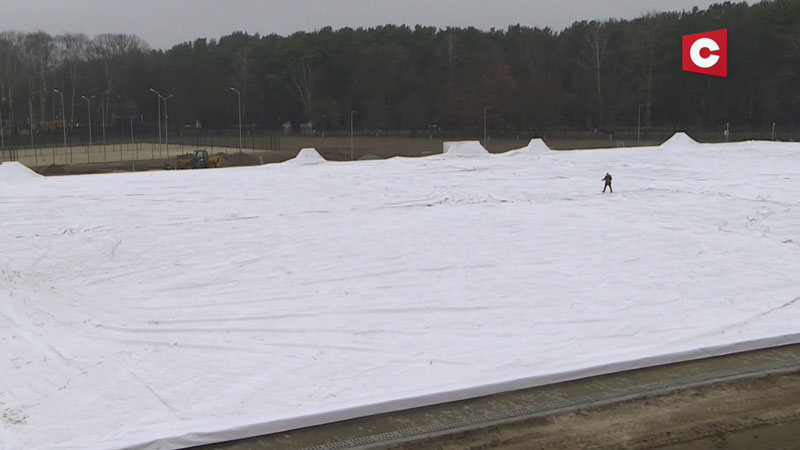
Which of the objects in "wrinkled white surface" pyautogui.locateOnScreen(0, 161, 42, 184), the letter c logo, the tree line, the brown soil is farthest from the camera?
the tree line

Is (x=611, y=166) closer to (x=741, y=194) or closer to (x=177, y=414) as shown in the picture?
(x=741, y=194)

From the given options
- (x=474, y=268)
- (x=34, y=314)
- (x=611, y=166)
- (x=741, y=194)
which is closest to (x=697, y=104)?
(x=611, y=166)

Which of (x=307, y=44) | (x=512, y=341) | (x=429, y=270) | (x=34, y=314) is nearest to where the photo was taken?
(x=512, y=341)

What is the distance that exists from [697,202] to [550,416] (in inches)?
558

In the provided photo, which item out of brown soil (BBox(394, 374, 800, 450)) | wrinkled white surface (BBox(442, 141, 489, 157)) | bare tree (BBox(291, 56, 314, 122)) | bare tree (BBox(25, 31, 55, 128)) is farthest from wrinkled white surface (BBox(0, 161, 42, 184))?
bare tree (BBox(25, 31, 55, 128))

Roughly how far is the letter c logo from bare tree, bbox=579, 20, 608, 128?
7497mm

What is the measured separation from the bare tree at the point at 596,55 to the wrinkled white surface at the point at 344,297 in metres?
43.9

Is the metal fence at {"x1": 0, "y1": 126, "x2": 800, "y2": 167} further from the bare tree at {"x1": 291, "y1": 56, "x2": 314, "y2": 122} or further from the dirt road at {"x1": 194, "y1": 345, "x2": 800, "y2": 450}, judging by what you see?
the dirt road at {"x1": 194, "y1": 345, "x2": 800, "y2": 450}

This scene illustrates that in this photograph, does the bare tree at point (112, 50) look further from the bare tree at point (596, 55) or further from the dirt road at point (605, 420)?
the dirt road at point (605, 420)

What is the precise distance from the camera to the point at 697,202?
776 inches

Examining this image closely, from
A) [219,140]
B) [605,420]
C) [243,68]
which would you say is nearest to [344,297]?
[605,420]

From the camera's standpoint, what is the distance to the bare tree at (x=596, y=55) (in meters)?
64.2

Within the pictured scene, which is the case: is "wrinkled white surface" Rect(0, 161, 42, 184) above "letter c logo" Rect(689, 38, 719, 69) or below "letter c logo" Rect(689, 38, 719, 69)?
below

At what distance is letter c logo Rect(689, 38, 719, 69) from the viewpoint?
2210 inches
